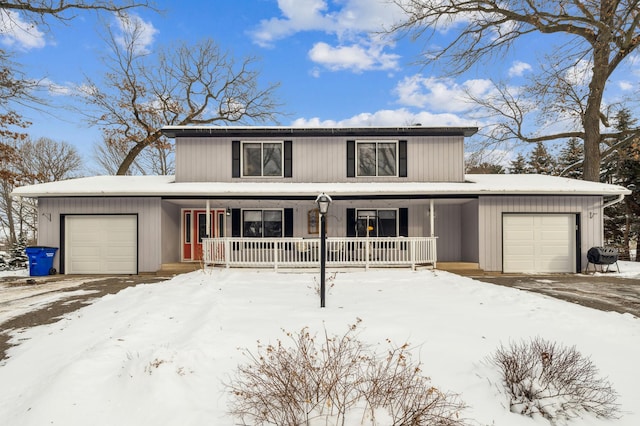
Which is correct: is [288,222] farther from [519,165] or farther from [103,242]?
[519,165]

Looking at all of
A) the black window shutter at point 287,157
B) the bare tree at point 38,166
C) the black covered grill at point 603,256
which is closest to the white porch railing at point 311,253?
the black window shutter at point 287,157

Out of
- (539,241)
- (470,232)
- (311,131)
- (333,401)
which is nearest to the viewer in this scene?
(333,401)

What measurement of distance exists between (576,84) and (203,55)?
73.3 feet

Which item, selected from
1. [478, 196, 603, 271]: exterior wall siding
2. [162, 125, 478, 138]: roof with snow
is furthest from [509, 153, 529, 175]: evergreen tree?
[162, 125, 478, 138]: roof with snow

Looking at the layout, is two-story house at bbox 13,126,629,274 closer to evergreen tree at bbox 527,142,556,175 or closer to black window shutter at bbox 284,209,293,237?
black window shutter at bbox 284,209,293,237

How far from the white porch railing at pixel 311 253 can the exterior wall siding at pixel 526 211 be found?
1.94 m

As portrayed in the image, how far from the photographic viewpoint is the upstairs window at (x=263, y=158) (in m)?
11.7

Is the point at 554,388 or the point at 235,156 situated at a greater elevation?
the point at 235,156

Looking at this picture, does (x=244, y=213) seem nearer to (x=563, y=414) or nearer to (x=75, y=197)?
(x=75, y=197)

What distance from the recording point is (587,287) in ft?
26.6

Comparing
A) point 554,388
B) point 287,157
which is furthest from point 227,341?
point 287,157

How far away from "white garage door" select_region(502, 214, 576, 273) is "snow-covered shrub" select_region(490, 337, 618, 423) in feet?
26.2

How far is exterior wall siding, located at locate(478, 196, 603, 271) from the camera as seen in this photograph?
10.5 m

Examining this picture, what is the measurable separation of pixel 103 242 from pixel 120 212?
4.03 ft
